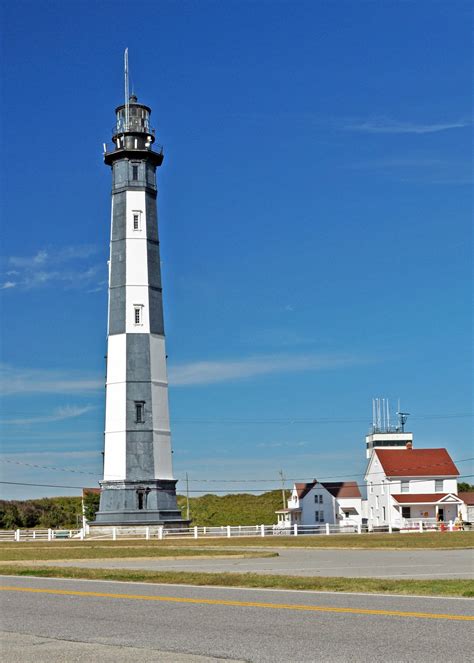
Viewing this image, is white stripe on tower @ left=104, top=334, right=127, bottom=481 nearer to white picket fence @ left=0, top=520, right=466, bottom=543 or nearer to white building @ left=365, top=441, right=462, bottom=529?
white picket fence @ left=0, top=520, right=466, bottom=543

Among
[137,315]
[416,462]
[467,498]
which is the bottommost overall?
[467,498]

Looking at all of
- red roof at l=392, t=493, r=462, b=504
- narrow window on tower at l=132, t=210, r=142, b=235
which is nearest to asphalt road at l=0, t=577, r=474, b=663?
narrow window on tower at l=132, t=210, r=142, b=235

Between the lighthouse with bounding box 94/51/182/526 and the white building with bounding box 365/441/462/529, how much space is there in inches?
978

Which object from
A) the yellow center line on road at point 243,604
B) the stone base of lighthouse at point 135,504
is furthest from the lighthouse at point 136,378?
the yellow center line on road at point 243,604

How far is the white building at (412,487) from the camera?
70812mm

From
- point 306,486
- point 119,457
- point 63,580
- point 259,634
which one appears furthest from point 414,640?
point 306,486

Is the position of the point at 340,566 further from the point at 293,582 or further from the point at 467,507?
the point at 467,507

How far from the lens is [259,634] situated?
33.6 feet

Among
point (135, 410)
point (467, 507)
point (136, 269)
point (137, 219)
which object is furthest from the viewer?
point (467, 507)

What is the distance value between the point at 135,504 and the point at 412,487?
97.3 ft

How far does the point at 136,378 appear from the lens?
51.8m

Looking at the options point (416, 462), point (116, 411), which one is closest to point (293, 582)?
point (116, 411)

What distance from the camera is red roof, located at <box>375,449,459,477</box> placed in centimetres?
7244

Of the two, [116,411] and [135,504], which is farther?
[116,411]
